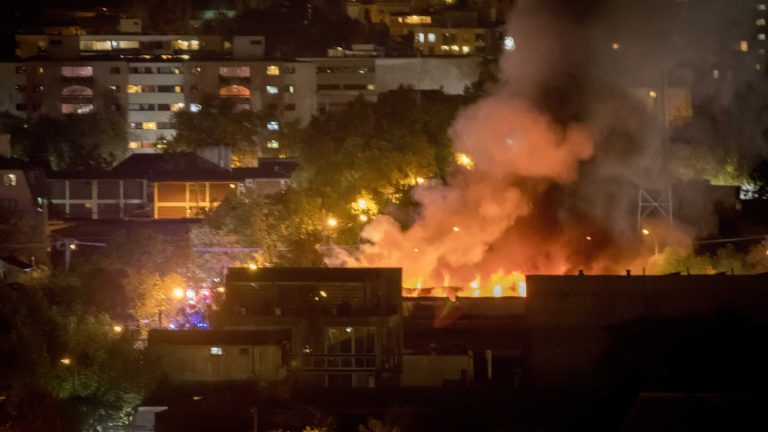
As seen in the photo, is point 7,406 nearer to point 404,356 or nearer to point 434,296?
point 404,356

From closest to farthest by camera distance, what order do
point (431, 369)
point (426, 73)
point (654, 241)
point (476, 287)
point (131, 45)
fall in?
point (431, 369) < point (476, 287) < point (654, 241) < point (426, 73) < point (131, 45)

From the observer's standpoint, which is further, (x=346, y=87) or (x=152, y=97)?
(x=152, y=97)

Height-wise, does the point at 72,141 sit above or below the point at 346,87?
below

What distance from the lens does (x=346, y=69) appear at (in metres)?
60.4

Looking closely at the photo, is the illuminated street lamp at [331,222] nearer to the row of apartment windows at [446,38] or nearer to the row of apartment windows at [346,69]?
the row of apartment windows at [346,69]

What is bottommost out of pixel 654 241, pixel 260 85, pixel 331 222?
pixel 654 241

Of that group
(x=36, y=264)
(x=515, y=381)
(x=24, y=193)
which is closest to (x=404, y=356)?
(x=515, y=381)

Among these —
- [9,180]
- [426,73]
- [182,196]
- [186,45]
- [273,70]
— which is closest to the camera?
[9,180]

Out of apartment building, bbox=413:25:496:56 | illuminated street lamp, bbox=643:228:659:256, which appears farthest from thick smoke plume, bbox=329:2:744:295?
apartment building, bbox=413:25:496:56

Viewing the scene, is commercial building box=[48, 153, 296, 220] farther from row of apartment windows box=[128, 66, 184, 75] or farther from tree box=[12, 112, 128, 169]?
row of apartment windows box=[128, 66, 184, 75]

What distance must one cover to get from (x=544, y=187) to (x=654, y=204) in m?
3.08

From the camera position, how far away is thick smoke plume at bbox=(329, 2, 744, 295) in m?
31.5

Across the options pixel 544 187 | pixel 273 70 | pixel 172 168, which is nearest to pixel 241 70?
pixel 273 70

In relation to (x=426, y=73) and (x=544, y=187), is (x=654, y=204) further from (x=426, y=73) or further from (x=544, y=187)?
(x=426, y=73)
